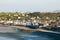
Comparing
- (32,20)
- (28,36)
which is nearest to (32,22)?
(32,20)

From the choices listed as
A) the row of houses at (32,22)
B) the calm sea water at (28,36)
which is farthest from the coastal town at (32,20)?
the calm sea water at (28,36)

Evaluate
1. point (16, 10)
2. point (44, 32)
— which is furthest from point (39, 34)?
point (16, 10)

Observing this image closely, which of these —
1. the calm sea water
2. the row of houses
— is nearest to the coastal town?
the row of houses

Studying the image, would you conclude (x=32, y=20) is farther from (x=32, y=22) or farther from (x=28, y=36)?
(x=28, y=36)

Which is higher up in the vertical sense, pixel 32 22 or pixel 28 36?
pixel 32 22

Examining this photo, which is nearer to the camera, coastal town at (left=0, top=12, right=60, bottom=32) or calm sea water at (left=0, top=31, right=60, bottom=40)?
calm sea water at (left=0, top=31, right=60, bottom=40)

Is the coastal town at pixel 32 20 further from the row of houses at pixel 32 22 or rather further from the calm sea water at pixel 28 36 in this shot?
the calm sea water at pixel 28 36

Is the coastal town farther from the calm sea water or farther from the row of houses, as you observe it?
the calm sea water

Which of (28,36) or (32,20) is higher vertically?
(32,20)

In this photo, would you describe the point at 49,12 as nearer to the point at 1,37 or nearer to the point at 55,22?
the point at 55,22
